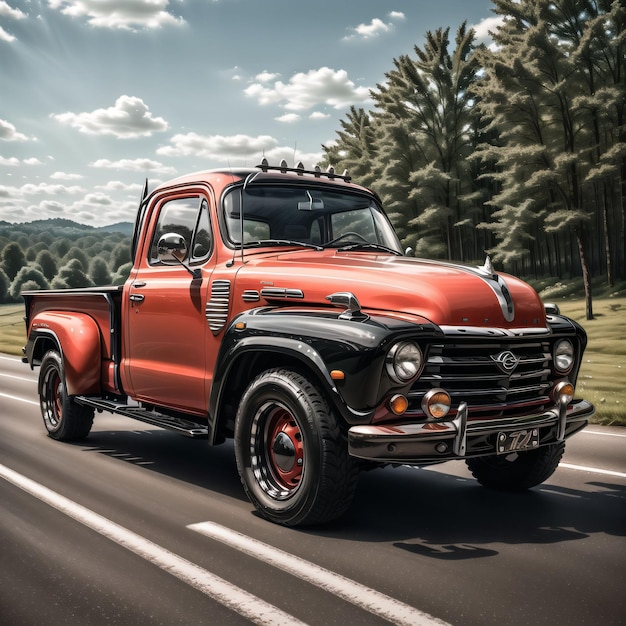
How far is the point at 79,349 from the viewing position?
302 inches

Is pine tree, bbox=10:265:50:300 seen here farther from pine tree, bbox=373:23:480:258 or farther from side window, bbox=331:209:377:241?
side window, bbox=331:209:377:241

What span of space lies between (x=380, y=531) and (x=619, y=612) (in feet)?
5.42

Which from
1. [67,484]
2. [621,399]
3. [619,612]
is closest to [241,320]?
[67,484]

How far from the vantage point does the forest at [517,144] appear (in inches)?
1241

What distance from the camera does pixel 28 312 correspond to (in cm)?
A: 927

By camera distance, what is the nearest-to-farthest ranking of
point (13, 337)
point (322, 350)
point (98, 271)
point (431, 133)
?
point (322, 350) → point (13, 337) → point (431, 133) → point (98, 271)

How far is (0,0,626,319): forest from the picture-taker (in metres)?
31.5

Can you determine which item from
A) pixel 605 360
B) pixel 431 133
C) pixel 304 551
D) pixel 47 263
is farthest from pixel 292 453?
pixel 47 263

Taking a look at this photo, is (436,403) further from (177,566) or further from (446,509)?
(177,566)

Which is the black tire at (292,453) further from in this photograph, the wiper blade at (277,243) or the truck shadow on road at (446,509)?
the wiper blade at (277,243)

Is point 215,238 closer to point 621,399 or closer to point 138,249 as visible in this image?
point 138,249

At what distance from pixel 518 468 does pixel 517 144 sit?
29.8 meters

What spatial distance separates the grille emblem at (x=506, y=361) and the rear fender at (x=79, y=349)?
13.6 feet

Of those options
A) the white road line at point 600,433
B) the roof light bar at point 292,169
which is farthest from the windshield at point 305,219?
the white road line at point 600,433
